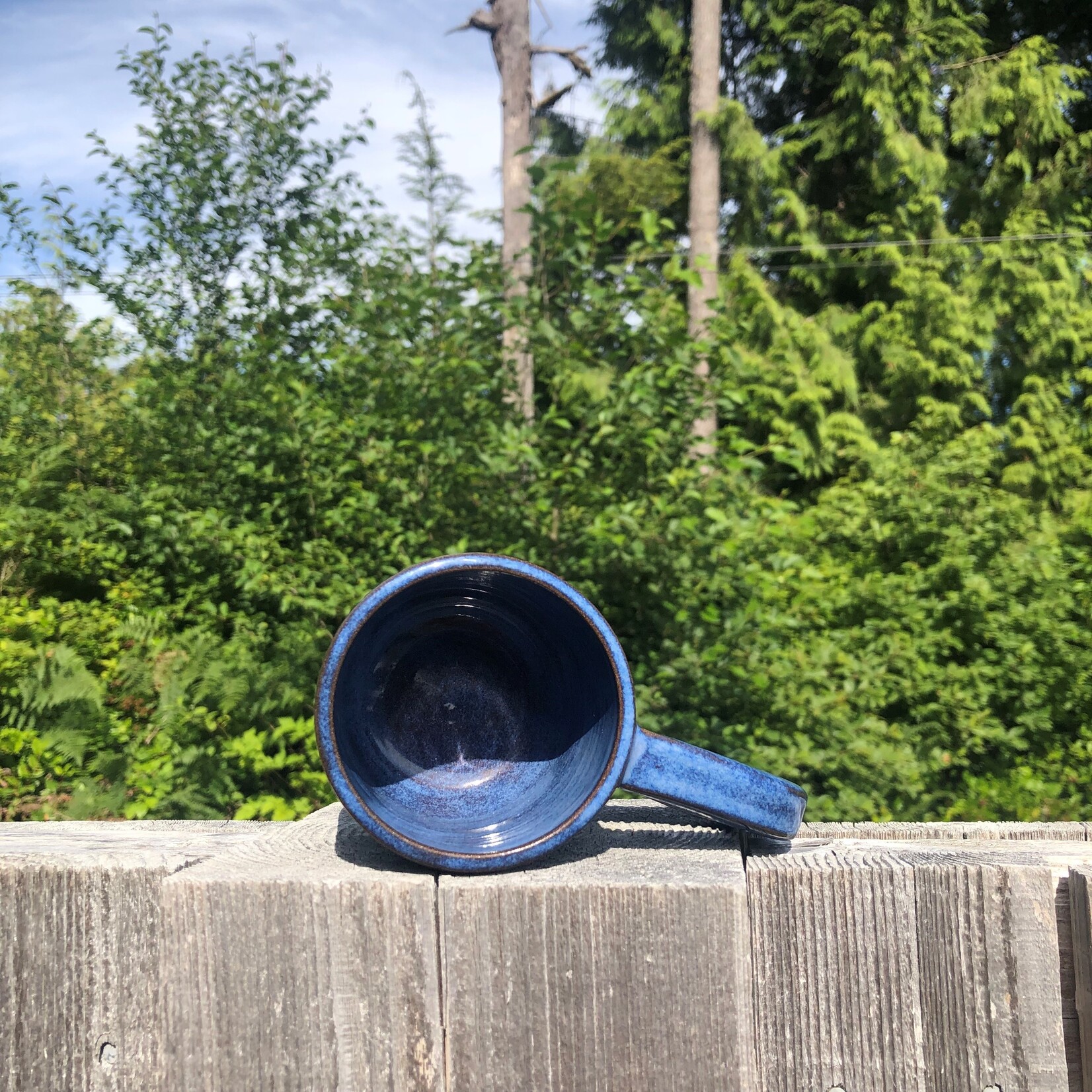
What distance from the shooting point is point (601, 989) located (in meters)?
0.98

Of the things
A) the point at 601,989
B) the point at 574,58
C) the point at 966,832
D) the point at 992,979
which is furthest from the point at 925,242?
the point at 601,989

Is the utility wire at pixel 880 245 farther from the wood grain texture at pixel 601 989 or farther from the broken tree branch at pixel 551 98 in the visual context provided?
the wood grain texture at pixel 601 989

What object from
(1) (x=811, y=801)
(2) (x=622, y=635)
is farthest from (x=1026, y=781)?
(2) (x=622, y=635)

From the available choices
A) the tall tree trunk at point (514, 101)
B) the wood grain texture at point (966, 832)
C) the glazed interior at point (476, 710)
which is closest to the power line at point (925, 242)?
the tall tree trunk at point (514, 101)

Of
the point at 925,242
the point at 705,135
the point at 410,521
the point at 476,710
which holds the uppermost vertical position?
the point at 705,135

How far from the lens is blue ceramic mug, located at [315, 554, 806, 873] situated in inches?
44.0

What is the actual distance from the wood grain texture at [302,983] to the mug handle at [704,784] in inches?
11.3

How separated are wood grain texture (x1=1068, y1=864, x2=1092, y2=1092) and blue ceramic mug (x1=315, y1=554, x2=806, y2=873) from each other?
31 centimetres

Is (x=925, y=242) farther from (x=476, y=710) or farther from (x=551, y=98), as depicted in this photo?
(x=476, y=710)

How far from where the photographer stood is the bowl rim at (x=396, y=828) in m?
1.07

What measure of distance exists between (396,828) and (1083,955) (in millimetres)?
713

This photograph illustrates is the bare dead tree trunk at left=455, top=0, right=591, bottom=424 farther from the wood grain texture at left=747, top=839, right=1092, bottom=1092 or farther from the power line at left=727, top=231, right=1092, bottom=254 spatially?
the wood grain texture at left=747, top=839, right=1092, bottom=1092

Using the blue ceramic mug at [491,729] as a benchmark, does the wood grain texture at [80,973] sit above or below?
below

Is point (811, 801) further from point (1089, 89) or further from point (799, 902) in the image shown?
point (1089, 89)
